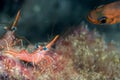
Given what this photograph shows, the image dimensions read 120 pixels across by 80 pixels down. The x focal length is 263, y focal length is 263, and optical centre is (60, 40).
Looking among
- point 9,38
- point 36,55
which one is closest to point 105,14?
point 36,55

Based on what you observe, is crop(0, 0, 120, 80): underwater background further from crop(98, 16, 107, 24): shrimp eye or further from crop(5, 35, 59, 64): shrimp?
crop(98, 16, 107, 24): shrimp eye

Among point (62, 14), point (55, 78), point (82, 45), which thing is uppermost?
point (62, 14)

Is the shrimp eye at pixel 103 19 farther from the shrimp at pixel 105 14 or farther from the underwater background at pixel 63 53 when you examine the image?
the underwater background at pixel 63 53

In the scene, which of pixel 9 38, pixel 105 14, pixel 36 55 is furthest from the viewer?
pixel 105 14

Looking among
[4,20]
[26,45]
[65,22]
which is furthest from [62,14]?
[26,45]

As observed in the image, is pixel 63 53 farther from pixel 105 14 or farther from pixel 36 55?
pixel 105 14

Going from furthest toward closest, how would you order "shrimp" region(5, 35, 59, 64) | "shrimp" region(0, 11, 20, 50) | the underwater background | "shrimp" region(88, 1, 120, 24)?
"shrimp" region(88, 1, 120, 24), "shrimp" region(0, 11, 20, 50), "shrimp" region(5, 35, 59, 64), the underwater background

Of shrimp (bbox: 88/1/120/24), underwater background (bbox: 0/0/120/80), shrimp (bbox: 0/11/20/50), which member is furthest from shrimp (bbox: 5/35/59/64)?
shrimp (bbox: 88/1/120/24)

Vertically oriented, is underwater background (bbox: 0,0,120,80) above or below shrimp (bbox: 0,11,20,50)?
below

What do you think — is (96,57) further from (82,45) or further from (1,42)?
(1,42)
